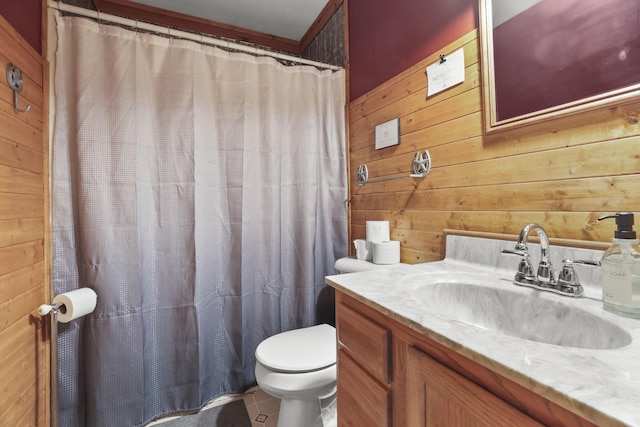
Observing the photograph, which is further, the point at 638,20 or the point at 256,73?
the point at 256,73

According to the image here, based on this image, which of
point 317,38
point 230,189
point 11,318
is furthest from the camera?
point 317,38

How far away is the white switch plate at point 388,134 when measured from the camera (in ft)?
4.59

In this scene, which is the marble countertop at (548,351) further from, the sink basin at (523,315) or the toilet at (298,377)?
the toilet at (298,377)

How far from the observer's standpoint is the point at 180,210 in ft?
4.66

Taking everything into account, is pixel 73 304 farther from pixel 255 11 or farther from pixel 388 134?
pixel 255 11

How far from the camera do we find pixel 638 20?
0.66 m

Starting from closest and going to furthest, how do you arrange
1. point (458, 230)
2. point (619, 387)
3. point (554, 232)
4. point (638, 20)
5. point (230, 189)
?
point (619, 387) < point (638, 20) < point (554, 232) < point (458, 230) < point (230, 189)

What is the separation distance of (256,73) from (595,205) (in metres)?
1.59

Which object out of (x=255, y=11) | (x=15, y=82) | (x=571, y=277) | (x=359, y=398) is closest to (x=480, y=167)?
(x=571, y=277)

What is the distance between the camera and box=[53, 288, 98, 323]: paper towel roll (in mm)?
1109

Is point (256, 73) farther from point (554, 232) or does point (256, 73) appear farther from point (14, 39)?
point (554, 232)

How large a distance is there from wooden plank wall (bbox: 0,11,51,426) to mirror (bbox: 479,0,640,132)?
165 cm

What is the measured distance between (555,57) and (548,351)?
82cm

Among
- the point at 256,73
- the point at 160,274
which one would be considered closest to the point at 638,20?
the point at 256,73
